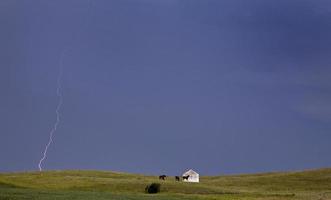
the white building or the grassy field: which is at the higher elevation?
the white building

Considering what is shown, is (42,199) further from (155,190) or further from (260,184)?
(260,184)

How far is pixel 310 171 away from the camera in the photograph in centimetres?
13025

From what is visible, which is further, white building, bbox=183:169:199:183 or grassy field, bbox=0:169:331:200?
white building, bbox=183:169:199:183

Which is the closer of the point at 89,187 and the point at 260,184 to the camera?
the point at 89,187

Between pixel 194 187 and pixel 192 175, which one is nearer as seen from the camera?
pixel 194 187

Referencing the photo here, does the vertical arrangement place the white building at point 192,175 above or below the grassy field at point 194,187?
above

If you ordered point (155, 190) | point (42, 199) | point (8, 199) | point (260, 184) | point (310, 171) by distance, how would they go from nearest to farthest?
point (8, 199) → point (42, 199) → point (155, 190) → point (260, 184) → point (310, 171)

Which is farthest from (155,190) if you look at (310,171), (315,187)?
(310,171)

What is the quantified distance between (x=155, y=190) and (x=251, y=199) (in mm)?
19616

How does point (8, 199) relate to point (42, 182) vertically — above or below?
below

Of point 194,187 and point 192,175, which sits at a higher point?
point 192,175

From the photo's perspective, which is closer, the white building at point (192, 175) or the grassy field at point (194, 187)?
the grassy field at point (194, 187)

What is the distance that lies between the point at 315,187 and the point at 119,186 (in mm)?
33886

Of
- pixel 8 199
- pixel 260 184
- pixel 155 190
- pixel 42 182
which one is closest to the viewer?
pixel 8 199
